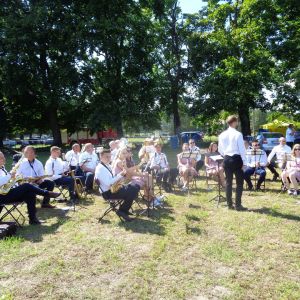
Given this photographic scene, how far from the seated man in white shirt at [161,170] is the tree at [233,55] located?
54.3ft

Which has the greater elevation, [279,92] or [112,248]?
[279,92]

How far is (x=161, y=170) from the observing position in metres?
10.4

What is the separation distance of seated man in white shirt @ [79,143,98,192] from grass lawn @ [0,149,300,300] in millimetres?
2345

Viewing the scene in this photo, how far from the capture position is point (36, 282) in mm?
4402

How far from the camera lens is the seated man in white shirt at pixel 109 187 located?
7.04 metres

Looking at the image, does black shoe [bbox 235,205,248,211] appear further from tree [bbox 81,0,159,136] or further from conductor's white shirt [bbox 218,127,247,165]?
tree [bbox 81,0,159,136]

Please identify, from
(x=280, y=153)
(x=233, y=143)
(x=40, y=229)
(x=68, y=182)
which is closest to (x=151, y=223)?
(x=40, y=229)

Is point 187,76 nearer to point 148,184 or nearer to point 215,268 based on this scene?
point 148,184

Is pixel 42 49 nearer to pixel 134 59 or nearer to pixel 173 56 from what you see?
pixel 134 59

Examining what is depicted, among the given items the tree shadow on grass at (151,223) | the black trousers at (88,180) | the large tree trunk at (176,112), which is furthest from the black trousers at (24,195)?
the large tree trunk at (176,112)

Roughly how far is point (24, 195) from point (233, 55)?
78.8ft

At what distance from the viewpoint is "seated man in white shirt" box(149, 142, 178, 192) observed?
1027cm

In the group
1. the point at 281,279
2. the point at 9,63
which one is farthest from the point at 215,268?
the point at 9,63

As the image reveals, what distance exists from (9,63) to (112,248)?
68.0 feet
